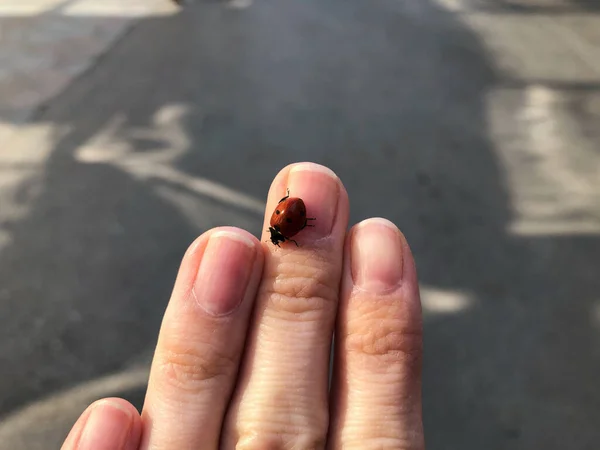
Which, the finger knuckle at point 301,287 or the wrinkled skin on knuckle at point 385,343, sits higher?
the finger knuckle at point 301,287

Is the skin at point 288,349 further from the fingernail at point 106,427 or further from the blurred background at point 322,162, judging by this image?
the blurred background at point 322,162

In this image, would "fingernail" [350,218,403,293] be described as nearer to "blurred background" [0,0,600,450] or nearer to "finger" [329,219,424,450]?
"finger" [329,219,424,450]

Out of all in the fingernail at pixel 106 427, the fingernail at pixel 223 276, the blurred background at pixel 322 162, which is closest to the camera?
the fingernail at pixel 106 427

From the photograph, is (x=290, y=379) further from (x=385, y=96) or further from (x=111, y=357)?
(x=385, y=96)

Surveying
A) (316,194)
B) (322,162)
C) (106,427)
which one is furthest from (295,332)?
(322,162)

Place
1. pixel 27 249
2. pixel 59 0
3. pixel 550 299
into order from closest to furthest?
pixel 550 299
pixel 27 249
pixel 59 0

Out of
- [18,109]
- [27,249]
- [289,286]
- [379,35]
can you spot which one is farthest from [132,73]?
[289,286]

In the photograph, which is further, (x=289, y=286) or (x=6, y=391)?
(x=6, y=391)

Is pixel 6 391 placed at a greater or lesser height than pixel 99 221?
lesser

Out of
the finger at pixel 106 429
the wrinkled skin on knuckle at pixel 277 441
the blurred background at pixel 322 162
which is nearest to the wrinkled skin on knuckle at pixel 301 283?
the wrinkled skin on knuckle at pixel 277 441
